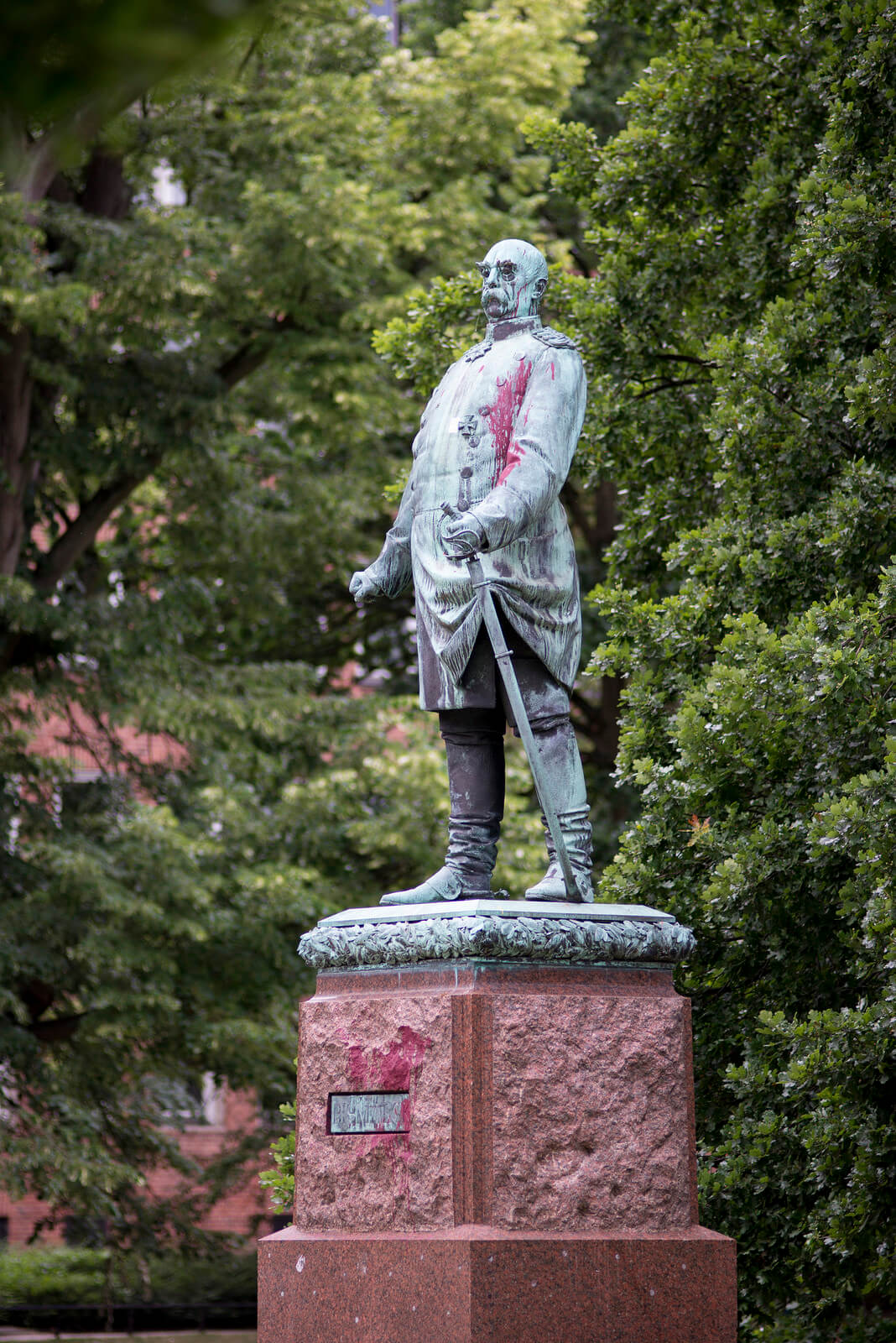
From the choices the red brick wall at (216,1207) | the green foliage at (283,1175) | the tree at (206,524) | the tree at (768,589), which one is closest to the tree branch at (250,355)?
the tree at (206,524)

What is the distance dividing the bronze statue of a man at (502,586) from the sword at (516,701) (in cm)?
3

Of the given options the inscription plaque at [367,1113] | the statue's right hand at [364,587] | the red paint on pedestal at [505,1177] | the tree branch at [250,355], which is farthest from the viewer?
the tree branch at [250,355]

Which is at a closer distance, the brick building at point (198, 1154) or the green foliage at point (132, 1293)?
the green foliage at point (132, 1293)

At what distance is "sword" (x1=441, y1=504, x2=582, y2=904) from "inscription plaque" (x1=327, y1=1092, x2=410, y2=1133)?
2.79ft

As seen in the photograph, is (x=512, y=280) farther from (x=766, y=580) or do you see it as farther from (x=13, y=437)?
(x=13, y=437)

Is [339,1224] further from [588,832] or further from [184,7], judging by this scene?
[184,7]

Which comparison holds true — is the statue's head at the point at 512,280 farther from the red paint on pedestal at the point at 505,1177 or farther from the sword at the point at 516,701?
the red paint on pedestal at the point at 505,1177

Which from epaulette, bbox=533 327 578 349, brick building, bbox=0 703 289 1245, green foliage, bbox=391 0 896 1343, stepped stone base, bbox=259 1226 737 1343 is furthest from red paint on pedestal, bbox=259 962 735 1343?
brick building, bbox=0 703 289 1245

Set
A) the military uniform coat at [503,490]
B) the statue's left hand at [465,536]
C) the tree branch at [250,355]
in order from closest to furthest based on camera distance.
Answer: the statue's left hand at [465,536], the military uniform coat at [503,490], the tree branch at [250,355]

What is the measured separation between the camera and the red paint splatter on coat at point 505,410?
6066 mm

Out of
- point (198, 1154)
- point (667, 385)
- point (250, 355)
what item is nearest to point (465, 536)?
point (667, 385)

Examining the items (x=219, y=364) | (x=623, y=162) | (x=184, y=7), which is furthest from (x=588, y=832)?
(x=219, y=364)

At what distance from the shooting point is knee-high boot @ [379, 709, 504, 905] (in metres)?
6.05

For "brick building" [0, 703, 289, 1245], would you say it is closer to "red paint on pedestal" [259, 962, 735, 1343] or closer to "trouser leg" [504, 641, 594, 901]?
"trouser leg" [504, 641, 594, 901]
